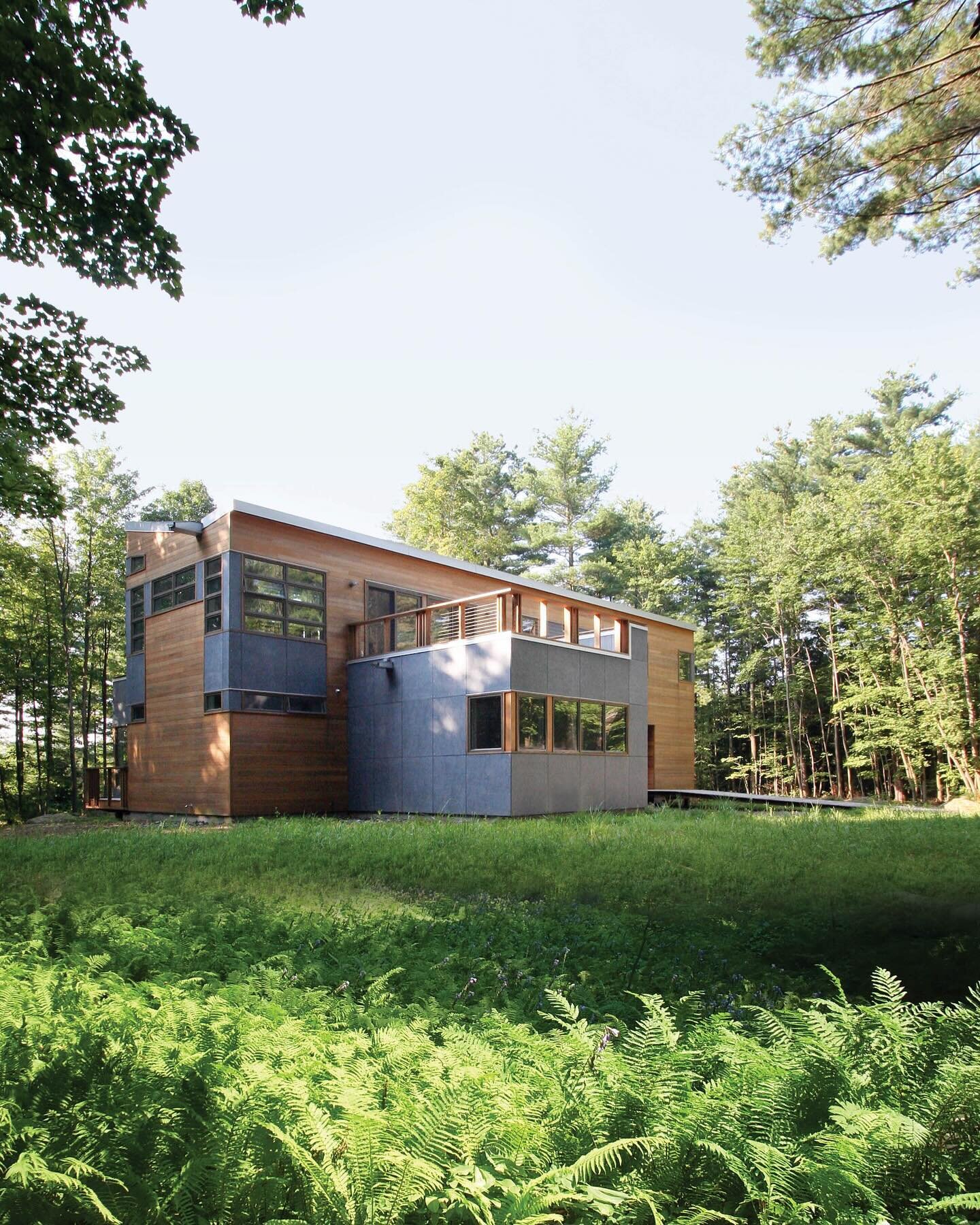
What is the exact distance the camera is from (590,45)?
11398mm

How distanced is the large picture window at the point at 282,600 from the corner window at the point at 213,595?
24.4 inches

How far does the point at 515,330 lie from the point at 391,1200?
2754 cm

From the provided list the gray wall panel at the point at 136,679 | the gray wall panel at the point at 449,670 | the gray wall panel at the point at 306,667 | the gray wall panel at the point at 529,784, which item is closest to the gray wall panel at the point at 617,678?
the gray wall panel at the point at 529,784

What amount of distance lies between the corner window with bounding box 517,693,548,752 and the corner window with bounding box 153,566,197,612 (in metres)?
7.80

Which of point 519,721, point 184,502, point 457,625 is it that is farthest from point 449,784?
point 184,502

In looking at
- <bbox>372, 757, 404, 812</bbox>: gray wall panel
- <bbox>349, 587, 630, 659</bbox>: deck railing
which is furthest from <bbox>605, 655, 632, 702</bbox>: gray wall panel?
<bbox>372, 757, 404, 812</bbox>: gray wall panel

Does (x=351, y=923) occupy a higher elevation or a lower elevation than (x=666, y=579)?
lower

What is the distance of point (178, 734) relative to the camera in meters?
17.5

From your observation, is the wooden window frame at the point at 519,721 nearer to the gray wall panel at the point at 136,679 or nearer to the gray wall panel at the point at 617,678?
the gray wall panel at the point at 617,678

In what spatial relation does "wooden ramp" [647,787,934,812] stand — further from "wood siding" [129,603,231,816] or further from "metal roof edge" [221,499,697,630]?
"wood siding" [129,603,231,816]

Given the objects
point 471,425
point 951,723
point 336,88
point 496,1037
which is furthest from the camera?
point 471,425

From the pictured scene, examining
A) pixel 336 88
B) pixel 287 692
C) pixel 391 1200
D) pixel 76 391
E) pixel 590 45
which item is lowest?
pixel 391 1200

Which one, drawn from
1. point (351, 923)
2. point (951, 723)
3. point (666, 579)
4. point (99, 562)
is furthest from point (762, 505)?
point (351, 923)

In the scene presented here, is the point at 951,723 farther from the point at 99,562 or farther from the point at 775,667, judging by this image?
the point at 99,562
